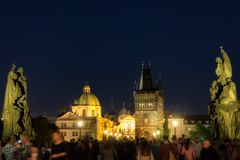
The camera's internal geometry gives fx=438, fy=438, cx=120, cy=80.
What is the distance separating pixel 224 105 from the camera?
23969mm

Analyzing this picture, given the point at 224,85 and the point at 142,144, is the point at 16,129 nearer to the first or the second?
the point at 142,144

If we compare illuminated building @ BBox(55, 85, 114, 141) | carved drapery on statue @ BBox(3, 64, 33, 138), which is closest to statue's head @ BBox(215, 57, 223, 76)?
carved drapery on statue @ BBox(3, 64, 33, 138)

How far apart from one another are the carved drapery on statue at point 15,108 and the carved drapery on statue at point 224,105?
10.5m

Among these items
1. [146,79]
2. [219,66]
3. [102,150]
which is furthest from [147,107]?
[102,150]

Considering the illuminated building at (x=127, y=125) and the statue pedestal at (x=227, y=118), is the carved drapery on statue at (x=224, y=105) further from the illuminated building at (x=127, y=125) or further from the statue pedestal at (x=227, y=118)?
the illuminated building at (x=127, y=125)

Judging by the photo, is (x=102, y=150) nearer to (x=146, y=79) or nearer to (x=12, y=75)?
(x=12, y=75)

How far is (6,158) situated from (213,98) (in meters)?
14.9

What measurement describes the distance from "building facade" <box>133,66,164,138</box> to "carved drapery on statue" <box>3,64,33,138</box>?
12190cm

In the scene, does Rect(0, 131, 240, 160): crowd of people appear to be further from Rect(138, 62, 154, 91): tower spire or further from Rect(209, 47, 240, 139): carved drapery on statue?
Rect(138, 62, 154, 91): tower spire

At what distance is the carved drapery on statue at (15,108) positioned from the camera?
23.4 meters

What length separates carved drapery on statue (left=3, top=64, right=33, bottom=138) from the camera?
2344 centimetres

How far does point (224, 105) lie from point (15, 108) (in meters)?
11.3

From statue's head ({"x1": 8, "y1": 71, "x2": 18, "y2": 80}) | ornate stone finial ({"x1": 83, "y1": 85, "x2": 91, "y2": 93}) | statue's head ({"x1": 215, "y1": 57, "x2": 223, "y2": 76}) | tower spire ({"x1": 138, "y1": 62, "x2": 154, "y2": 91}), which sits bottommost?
statue's head ({"x1": 8, "y1": 71, "x2": 18, "y2": 80})

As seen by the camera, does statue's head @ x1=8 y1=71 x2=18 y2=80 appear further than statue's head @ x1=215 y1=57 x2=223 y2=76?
No
